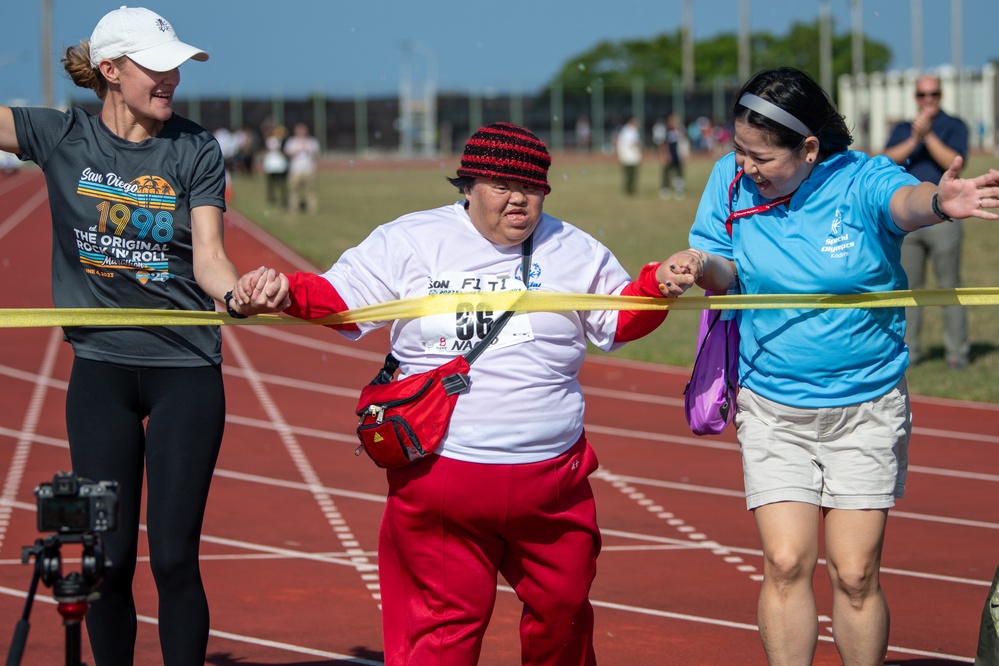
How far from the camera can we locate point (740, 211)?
3.93 m

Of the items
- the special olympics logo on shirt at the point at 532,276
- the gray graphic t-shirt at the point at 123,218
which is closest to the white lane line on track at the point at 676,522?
the special olympics logo on shirt at the point at 532,276

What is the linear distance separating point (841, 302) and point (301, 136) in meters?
28.2

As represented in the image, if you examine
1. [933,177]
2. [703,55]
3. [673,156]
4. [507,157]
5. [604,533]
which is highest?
[703,55]

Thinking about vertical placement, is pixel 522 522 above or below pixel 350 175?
below

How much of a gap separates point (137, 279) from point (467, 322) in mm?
998

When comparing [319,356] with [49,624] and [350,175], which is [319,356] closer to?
→ [49,624]

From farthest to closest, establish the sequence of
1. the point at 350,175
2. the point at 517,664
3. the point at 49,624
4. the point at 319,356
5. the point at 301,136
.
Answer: the point at 350,175 < the point at 301,136 < the point at 319,356 < the point at 49,624 < the point at 517,664

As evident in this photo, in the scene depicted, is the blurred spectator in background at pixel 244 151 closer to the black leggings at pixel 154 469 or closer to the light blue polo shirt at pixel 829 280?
the black leggings at pixel 154 469

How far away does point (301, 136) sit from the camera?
31.0 meters

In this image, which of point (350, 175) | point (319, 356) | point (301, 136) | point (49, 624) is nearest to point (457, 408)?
point (49, 624)

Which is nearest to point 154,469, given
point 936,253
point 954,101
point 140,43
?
point 140,43

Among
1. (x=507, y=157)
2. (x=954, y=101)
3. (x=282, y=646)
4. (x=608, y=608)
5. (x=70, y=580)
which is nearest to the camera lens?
(x=70, y=580)

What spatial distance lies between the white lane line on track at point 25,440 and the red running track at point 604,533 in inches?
1.1

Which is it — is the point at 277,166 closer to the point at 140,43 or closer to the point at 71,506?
the point at 140,43
